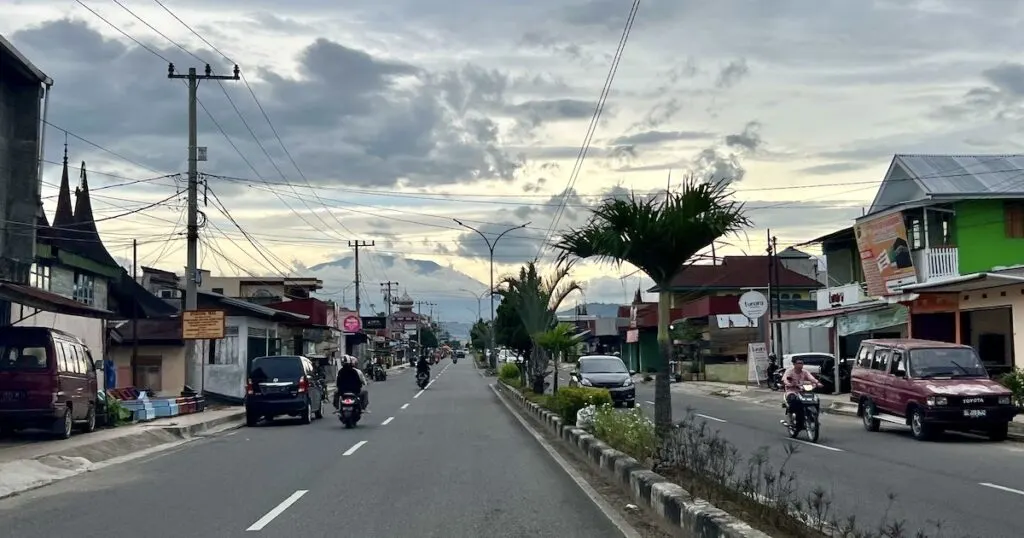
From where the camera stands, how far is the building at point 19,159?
23.6 metres

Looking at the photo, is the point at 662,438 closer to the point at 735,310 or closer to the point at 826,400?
the point at 826,400

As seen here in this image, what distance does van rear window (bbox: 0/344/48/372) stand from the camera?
727 inches

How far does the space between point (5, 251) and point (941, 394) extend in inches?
827

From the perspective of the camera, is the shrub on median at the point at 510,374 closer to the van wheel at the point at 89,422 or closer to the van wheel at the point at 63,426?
the van wheel at the point at 89,422

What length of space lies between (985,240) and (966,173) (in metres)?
3.22

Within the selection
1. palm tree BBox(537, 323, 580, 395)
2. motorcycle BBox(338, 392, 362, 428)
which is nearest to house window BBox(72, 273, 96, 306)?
motorcycle BBox(338, 392, 362, 428)

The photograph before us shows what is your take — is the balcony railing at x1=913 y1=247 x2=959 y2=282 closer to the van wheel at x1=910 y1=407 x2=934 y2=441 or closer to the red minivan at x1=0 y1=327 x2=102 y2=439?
the van wheel at x1=910 y1=407 x2=934 y2=441

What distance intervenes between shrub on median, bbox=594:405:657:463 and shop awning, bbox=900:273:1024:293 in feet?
41.8

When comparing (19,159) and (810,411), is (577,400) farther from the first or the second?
(19,159)

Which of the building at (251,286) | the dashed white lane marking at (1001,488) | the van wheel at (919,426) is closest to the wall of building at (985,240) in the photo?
the van wheel at (919,426)

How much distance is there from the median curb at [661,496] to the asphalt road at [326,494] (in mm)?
533

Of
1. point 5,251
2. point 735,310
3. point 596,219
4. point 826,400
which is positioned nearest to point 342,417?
point 5,251

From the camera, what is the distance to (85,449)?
57.6 feet

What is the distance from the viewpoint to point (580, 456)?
16.2 meters
